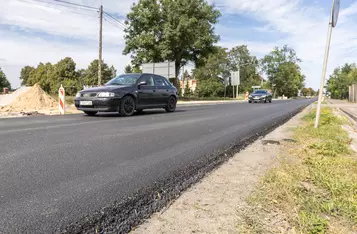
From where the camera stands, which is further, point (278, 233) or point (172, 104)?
point (172, 104)

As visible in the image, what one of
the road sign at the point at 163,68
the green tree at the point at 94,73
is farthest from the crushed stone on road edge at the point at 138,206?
the green tree at the point at 94,73

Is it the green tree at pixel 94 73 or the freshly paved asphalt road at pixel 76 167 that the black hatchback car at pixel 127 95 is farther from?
the green tree at pixel 94 73

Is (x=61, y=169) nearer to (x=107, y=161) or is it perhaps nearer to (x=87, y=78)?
(x=107, y=161)

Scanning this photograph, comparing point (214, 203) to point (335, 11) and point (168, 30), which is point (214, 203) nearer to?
point (335, 11)

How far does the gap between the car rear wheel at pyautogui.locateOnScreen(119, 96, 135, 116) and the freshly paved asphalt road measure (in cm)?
373

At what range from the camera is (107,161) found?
3660 millimetres

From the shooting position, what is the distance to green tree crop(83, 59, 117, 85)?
76188mm

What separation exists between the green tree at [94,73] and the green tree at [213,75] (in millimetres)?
24211

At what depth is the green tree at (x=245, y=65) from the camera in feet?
274

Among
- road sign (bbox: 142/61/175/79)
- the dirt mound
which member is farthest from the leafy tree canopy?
the dirt mound

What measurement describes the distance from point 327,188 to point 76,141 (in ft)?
12.7

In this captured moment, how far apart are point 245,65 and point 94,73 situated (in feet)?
148

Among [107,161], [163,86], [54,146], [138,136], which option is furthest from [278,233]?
[163,86]

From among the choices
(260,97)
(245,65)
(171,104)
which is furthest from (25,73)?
(171,104)
